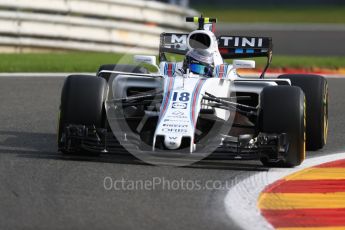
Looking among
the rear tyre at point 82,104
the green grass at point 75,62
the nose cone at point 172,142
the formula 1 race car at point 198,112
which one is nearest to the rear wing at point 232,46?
the formula 1 race car at point 198,112

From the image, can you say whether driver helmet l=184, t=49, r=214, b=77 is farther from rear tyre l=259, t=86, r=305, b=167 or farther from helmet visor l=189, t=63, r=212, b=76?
rear tyre l=259, t=86, r=305, b=167

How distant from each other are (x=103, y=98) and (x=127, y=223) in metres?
2.55

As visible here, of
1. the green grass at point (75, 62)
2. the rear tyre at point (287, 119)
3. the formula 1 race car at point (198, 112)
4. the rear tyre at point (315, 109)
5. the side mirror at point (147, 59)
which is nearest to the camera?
the formula 1 race car at point (198, 112)

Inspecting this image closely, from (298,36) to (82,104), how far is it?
57.2 feet

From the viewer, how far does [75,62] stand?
51.2 ft

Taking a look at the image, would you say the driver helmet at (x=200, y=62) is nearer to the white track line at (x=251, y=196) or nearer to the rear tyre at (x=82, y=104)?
Result: the rear tyre at (x=82, y=104)

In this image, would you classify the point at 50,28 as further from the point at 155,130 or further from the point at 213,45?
the point at 155,130

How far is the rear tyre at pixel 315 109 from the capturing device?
9.20m

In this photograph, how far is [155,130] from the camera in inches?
317

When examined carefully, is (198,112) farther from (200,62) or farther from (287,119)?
(200,62)

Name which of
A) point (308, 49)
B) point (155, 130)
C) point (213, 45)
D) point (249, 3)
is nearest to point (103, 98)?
point (155, 130)

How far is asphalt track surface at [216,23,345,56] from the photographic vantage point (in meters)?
22.6

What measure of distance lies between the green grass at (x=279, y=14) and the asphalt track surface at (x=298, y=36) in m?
1.54

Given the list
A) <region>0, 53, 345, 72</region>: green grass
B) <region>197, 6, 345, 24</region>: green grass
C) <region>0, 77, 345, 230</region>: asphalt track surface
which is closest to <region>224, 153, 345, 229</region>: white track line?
<region>0, 77, 345, 230</region>: asphalt track surface
